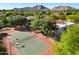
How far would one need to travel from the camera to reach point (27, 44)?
7.04 feet

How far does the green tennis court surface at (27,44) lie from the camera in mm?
2123

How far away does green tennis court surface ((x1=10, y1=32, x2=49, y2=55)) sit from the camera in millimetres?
2123

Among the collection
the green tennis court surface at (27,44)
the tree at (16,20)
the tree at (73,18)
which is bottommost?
the green tennis court surface at (27,44)

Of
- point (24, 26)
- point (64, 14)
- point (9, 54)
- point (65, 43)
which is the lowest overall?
point (9, 54)

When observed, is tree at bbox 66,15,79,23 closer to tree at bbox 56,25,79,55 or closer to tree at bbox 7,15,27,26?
tree at bbox 56,25,79,55

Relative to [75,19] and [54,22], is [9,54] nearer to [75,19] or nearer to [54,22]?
[54,22]

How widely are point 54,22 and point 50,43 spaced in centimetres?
25

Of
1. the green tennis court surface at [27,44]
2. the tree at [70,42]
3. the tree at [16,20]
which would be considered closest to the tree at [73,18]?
the tree at [70,42]

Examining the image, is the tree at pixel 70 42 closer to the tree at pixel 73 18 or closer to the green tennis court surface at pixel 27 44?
the tree at pixel 73 18

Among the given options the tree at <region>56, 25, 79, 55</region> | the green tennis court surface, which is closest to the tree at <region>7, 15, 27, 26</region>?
the green tennis court surface

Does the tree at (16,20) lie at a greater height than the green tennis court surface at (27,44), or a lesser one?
greater

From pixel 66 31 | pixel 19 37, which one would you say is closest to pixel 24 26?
pixel 19 37

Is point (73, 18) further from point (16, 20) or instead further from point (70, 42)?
point (16, 20)

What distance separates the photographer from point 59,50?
213cm
